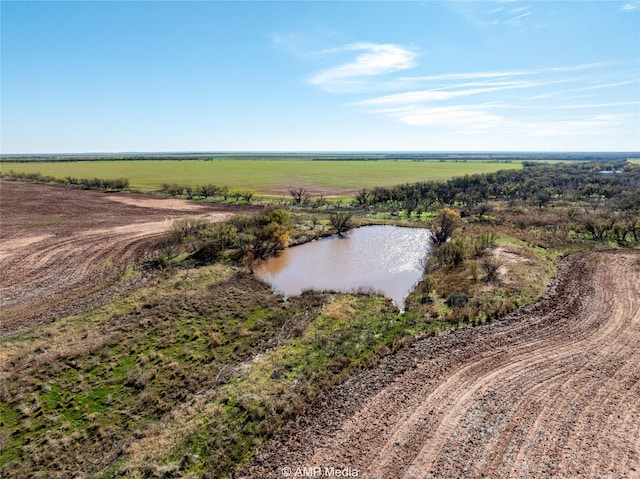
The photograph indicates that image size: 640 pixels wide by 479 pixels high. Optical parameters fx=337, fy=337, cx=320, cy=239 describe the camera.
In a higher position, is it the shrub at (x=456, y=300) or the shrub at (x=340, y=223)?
the shrub at (x=340, y=223)

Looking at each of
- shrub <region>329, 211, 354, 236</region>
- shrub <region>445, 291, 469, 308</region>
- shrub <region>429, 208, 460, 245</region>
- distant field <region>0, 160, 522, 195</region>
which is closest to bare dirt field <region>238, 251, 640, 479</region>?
shrub <region>445, 291, 469, 308</region>

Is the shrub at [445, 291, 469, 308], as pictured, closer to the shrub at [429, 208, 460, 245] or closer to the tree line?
the shrub at [429, 208, 460, 245]

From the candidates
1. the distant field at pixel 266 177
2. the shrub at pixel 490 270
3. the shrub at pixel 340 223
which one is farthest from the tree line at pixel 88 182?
the shrub at pixel 490 270

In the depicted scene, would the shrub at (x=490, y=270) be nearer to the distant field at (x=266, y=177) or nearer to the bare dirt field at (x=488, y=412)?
the bare dirt field at (x=488, y=412)

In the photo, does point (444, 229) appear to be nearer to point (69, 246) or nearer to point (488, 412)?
point (488, 412)

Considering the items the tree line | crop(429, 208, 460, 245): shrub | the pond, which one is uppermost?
the tree line
